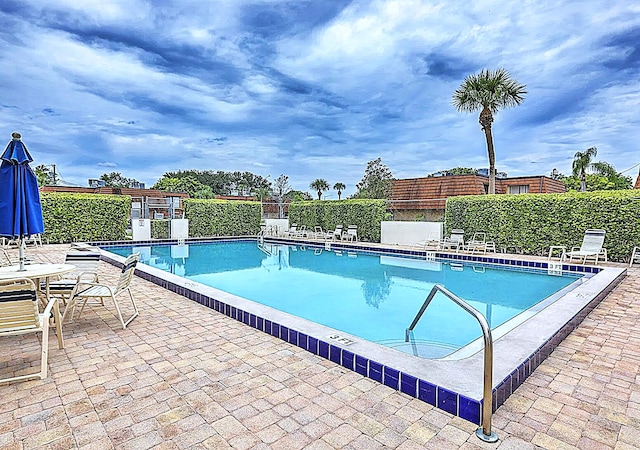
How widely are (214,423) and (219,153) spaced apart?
87.2ft

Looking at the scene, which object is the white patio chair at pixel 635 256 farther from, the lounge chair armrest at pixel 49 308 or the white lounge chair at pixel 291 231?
the white lounge chair at pixel 291 231

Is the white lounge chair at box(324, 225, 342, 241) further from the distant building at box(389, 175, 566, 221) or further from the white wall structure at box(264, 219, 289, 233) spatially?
the distant building at box(389, 175, 566, 221)

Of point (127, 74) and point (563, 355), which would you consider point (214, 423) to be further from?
point (127, 74)

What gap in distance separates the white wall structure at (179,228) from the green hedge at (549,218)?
435 inches

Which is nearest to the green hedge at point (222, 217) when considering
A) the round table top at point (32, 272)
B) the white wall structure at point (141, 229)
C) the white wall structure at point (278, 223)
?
the white wall structure at point (278, 223)

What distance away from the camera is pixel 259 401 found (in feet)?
8.70

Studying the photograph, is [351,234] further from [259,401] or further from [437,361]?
[259,401]

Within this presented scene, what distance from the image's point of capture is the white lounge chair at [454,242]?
12.6 m

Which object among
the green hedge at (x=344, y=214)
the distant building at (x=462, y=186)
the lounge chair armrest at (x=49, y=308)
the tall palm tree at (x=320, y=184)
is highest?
the tall palm tree at (x=320, y=184)

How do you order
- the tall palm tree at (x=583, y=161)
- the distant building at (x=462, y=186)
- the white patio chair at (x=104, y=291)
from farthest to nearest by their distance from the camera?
the tall palm tree at (x=583, y=161)
the distant building at (x=462, y=186)
the white patio chair at (x=104, y=291)

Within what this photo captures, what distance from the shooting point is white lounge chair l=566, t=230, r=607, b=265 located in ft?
30.7

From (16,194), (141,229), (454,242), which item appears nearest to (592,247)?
(454,242)

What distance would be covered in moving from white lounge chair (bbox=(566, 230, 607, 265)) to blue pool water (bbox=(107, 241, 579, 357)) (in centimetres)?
116

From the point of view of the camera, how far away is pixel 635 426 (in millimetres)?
2395
